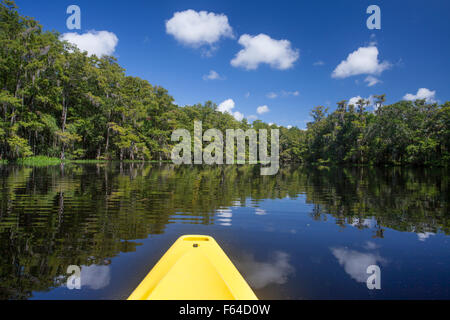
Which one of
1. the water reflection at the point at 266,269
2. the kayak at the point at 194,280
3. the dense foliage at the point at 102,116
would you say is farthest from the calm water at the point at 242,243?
the dense foliage at the point at 102,116

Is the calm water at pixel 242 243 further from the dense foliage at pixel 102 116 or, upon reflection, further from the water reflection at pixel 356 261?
the dense foliage at pixel 102 116

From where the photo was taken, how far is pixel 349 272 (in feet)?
12.5

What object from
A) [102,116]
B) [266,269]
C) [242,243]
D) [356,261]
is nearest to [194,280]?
[266,269]

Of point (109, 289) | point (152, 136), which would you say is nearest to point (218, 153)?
point (152, 136)

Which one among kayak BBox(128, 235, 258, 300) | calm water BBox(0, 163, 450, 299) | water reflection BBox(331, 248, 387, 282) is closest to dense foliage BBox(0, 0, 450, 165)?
calm water BBox(0, 163, 450, 299)

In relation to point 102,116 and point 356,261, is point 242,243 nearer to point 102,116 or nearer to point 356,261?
point 356,261

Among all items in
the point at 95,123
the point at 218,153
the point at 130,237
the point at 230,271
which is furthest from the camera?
the point at 218,153

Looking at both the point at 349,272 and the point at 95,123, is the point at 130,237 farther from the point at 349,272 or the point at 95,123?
the point at 95,123

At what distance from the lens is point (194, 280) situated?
8.86 feet

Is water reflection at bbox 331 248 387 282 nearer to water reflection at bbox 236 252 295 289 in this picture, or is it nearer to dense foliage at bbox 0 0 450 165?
water reflection at bbox 236 252 295 289

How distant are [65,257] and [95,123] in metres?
39.9

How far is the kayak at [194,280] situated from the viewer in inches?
97.9

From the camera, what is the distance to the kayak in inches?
97.9

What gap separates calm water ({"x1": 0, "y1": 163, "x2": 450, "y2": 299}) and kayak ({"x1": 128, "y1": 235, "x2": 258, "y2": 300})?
671mm
